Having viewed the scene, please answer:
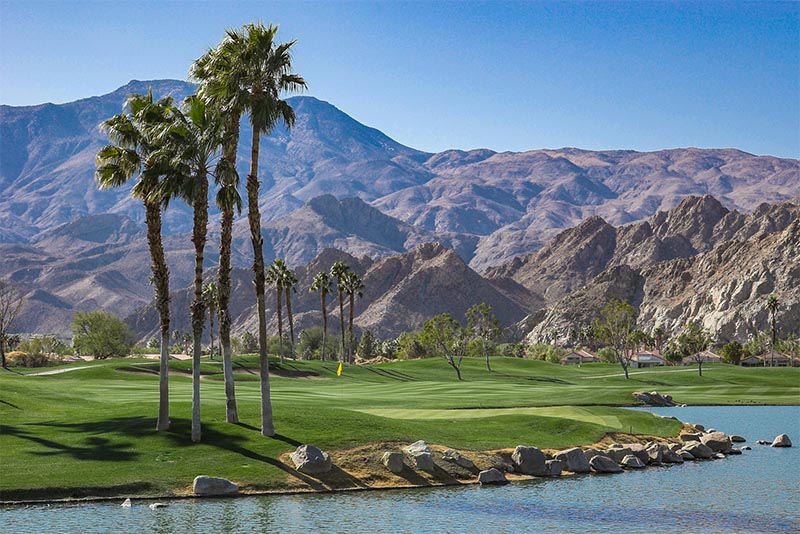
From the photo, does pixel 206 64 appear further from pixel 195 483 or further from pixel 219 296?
pixel 195 483

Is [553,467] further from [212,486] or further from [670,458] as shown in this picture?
[212,486]

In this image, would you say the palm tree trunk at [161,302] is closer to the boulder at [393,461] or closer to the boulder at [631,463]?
the boulder at [393,461]


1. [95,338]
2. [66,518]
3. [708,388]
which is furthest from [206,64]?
[95,338]

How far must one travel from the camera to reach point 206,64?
38219 millimetres

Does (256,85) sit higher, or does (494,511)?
(256,85)

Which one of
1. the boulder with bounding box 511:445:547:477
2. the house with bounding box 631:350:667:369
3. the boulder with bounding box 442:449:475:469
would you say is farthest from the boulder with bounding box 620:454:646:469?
the house with bounding box 631:350:667:369

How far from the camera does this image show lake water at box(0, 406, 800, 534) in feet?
88.6

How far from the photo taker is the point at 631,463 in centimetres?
3975

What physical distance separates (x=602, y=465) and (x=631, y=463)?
1958 millimetres

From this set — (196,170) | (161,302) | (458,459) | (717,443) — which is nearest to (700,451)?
(717,443)

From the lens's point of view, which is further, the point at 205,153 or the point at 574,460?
the point at 574,460

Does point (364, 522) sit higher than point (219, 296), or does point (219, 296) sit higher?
point (219, 296)

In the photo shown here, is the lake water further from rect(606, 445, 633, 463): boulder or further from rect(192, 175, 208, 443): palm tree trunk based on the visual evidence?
rect(192, 175, 208, 443): palm tree trunk

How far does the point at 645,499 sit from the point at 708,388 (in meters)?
73.8
